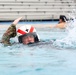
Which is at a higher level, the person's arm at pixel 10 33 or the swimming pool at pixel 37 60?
the person's arm at pixel 10 33

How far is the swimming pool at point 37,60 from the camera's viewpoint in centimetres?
533

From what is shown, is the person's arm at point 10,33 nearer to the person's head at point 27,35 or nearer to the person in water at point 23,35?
the person in water at point 23,35

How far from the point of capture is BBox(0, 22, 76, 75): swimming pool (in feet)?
17.5

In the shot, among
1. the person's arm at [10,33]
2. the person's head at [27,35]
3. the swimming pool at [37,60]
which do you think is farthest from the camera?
the person's head at [27,35]

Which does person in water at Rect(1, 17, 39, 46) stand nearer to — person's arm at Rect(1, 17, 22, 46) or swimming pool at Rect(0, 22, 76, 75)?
person's arm at Rect(1, 17, 22, 46)

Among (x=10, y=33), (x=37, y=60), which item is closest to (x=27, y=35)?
(x=10, y=33)

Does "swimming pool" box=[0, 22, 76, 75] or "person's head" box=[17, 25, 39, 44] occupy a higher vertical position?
"person's head" box=[17, 25, 39, 44]

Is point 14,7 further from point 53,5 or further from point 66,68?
point 66,68

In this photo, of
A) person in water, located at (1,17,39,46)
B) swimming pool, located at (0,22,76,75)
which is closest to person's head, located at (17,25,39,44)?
person in water, located at (1,17,39,46)

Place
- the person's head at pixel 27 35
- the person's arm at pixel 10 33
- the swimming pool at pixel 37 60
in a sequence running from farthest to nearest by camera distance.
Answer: the person's head at pixel 27 35 < the person's arm at pixel 10 33 < the swimming pool at pixel 37 60

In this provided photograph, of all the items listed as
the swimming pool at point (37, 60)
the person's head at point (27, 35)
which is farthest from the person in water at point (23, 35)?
the swimming pool at point (37, 60)

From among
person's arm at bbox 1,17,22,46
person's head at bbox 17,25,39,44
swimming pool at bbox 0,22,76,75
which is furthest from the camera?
person's head at bbox 17,25,39,44

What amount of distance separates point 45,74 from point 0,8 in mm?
11460

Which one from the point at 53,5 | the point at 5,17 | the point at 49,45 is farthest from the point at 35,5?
the point at 49,45
